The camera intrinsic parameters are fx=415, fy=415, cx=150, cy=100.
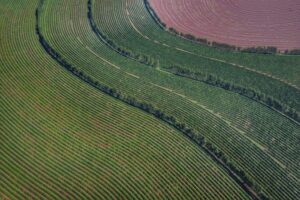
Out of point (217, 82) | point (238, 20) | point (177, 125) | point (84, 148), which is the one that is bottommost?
point (84, 148)

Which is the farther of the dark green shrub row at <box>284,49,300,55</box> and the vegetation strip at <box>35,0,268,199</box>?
the dark green shrub row at <box>284,49,300,55</box>

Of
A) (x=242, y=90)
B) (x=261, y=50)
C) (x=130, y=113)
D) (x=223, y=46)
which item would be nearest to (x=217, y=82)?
(x=242, y=90)

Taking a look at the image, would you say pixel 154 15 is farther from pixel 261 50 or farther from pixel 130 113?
pixel 130 113

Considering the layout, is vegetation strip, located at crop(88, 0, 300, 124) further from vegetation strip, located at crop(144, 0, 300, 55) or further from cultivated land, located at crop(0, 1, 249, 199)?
cultivated land, located at crop(0, 1, 249, 199)

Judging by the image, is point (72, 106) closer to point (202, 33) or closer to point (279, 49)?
point (202, 33)

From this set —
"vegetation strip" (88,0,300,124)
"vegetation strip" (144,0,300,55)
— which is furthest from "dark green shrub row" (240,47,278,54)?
"vegetation strip" (88,0,300,124)

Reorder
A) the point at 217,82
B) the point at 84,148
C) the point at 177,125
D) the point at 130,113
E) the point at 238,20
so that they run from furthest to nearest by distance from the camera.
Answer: the point at 238,20
the point at 217,82
the point at 130,113
the point at 177,125
the point at 84,148

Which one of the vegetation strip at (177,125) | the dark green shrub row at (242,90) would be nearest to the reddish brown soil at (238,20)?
the dark green shrub row at (242,90)
